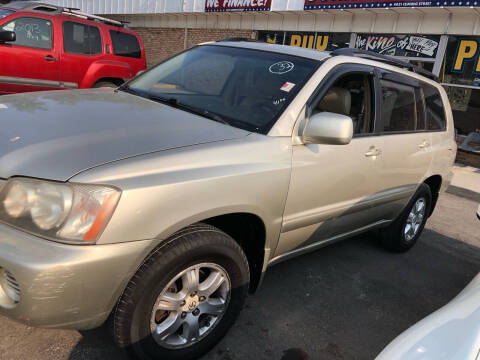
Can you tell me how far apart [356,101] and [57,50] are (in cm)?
559

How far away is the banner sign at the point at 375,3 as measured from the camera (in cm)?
780

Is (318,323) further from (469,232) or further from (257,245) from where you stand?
(469,232)

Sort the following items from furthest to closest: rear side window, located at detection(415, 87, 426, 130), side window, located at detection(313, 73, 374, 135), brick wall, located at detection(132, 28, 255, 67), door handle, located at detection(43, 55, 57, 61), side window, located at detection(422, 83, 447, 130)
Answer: brick wall, located at detection(132, 28, 255, 67)
door handle, located at detection(43, 55, 57, 61)
side window, located at detection(422, 83, 447, 130)
rear side window, located at detection(415, 87, 426, 130)
side window, located at detection(313, 73, 374, 135)

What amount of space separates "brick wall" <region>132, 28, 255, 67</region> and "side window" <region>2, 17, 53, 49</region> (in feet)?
23.2

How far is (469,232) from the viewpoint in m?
5.21

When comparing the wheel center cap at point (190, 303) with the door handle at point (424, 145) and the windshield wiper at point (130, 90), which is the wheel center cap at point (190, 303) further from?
the door handle at point (424, 145)

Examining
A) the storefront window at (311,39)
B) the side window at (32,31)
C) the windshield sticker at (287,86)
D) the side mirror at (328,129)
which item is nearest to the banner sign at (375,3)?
the storefront window at (311,39)

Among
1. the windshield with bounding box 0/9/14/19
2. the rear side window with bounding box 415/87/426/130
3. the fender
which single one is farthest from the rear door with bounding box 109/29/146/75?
the rear side window with bounding box 415/87/426/130

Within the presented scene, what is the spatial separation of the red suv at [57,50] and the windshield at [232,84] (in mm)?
4109

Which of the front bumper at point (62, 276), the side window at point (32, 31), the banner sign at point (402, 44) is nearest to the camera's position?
the front bumper at point (62, 276)

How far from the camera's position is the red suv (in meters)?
6.44

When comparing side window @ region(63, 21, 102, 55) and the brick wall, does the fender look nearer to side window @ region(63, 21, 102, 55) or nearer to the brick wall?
side window @ region(63, 21, 102, 55)

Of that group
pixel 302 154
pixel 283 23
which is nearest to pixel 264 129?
pixel 302 154

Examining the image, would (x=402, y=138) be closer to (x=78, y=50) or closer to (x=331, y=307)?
(x=331, y=307)
